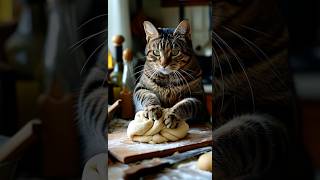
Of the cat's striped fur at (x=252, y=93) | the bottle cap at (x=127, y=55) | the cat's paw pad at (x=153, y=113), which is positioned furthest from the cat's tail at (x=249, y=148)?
the bottle cap at (x=127, y=55)

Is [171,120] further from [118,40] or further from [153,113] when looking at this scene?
[118,40]

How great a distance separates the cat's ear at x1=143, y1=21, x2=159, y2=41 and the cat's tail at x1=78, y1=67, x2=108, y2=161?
0.35 feet

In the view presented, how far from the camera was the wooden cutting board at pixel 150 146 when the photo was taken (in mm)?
670

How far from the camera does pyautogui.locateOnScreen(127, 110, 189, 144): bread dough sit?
67 cm

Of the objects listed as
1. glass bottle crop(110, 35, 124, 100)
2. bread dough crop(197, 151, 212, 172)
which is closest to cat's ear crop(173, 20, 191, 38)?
glass bottle crop(110, 35, 124, 100)

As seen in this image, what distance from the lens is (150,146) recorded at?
0.68 m

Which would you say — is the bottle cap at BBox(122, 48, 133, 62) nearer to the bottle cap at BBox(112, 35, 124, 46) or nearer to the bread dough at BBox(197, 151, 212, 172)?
the bottle cap at BBox(112, 35, 124, 46)

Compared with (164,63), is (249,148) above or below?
below

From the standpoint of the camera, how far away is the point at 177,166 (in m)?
0.67

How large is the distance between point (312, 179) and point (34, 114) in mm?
504

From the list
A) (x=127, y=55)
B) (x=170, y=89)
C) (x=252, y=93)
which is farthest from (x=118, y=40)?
(x=252, y=93)

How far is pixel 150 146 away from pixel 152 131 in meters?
0.03

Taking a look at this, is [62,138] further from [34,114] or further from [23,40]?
[23,40]

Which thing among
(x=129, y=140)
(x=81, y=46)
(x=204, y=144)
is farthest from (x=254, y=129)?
(x=81, y=46)
